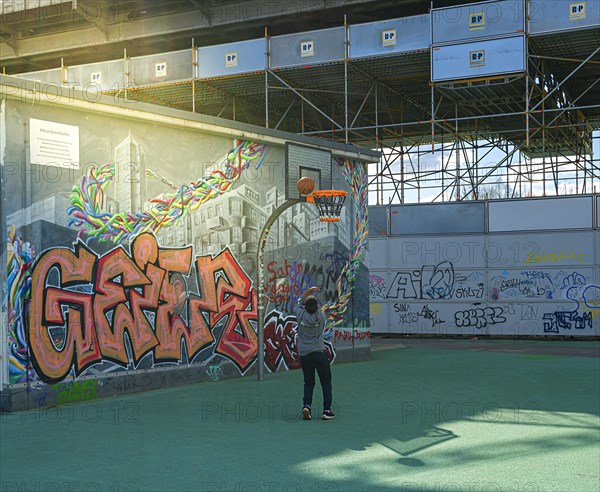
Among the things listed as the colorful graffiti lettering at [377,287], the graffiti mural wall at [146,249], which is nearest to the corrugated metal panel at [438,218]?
the colorful graffiti lettering at [377,287]

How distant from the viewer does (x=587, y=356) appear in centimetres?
1534

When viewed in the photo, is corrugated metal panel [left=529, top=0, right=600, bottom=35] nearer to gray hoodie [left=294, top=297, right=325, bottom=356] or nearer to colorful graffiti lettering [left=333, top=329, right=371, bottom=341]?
colorful graffiti lettering [left=333, top=329, right=371, bottom=341]

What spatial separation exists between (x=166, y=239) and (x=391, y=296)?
10.6 metres

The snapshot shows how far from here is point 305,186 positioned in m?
12.2

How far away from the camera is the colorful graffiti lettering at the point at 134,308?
9.87 metres

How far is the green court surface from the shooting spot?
6242mm

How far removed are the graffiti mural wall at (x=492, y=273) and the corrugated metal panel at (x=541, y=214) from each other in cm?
3

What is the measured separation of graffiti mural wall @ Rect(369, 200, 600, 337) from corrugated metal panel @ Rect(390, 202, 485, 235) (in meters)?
0.03

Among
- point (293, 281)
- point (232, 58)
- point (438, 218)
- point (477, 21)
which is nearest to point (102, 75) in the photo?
point (232, 58)

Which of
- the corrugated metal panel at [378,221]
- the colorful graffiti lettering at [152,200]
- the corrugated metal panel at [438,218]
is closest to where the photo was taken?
the colorful graffiti lettering at [152,200]

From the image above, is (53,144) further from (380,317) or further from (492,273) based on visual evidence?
(492,273)

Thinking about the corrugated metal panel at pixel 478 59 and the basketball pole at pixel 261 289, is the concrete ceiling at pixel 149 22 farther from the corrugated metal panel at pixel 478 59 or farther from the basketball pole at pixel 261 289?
the basketball pole at pixel 261 289

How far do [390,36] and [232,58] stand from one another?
5.28 meters

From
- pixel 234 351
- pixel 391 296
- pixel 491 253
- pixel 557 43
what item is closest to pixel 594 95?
pixel 557 43
